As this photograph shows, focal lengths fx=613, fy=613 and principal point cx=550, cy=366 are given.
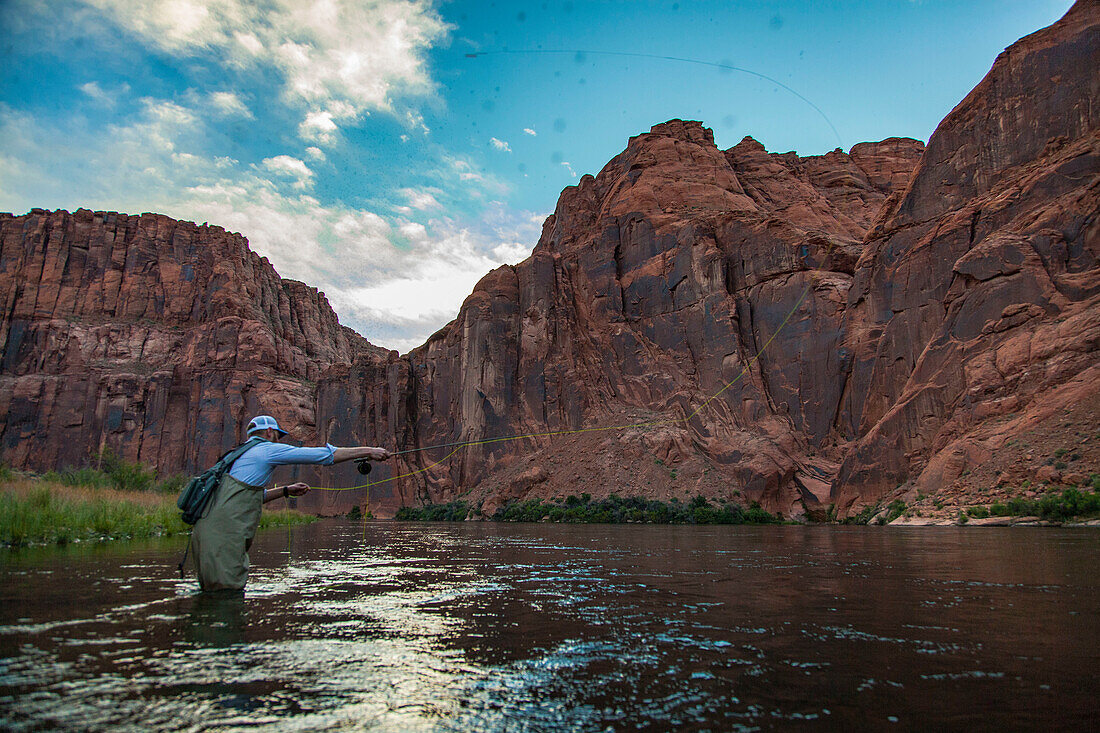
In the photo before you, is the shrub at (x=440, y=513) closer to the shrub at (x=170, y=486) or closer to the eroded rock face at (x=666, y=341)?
the eroded rock face at (x=666, y=341)

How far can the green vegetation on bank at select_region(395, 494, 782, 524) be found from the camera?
43562 millimetres

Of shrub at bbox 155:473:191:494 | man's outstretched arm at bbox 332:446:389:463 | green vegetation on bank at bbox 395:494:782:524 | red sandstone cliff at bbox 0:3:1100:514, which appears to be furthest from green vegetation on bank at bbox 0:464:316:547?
red sandstone cliff at bbox 0:3:1100:514

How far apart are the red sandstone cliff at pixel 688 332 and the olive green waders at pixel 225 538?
33.8 metres

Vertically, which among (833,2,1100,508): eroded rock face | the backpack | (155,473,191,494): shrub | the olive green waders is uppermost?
(833,2,1100,508): eroded rock face

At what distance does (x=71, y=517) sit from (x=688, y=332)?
50458 mm

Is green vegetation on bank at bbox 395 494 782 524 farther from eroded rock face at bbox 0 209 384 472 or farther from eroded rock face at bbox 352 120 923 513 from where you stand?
eroded rock face at bbox 0 209 384 472

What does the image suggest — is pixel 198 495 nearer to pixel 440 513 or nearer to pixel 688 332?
pixel 440 513

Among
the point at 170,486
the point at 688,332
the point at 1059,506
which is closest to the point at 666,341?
the point at 688,332

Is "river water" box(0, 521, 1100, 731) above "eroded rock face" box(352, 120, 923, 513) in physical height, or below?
below

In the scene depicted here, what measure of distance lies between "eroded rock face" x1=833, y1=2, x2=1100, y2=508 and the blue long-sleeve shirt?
33.8 metres

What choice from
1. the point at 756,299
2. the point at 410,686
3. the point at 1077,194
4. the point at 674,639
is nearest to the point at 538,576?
the point at 674,639

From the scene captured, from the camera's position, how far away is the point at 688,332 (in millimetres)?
57969

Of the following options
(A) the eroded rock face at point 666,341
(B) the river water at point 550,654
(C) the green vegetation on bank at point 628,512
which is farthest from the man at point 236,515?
(A) the eroded rock face at point 666,341

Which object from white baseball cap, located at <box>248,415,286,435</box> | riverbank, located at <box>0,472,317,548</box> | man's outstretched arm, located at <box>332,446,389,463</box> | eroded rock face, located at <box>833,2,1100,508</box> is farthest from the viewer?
eroded rock face, located at <box>833,2,1100,508</box>
